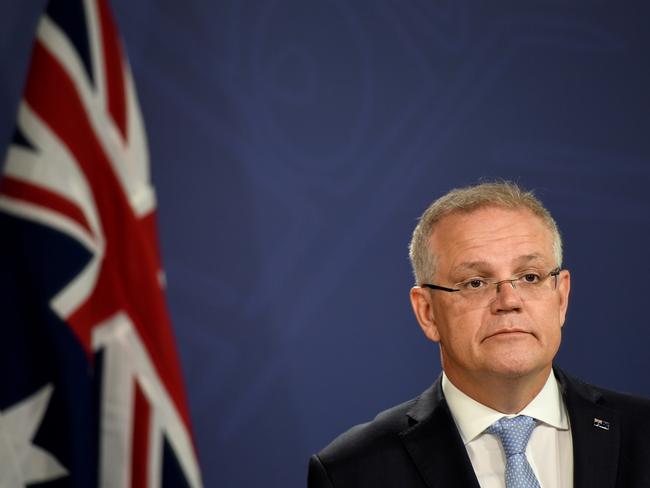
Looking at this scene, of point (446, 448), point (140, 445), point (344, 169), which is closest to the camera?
Answer: point (446, 448)

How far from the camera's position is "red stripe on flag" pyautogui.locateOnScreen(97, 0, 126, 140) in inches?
91.6

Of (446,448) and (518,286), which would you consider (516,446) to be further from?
(518,286)

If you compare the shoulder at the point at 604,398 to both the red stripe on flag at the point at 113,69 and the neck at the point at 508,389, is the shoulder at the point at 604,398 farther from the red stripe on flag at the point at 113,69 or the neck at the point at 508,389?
the red stripe on flag at the point at 113,69

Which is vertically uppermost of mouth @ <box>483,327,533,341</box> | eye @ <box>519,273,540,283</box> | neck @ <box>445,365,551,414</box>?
eye @ <box>519,273,540,283</box>

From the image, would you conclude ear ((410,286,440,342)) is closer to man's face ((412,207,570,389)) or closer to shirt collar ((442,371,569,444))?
man's face ((412,207,570,389))

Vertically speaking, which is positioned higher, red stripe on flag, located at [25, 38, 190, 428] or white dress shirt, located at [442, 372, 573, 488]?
red stripe on flag, located at [25, 38, 190, 428]

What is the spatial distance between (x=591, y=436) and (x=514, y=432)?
17cm

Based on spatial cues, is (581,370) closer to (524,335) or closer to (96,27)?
(524,335)

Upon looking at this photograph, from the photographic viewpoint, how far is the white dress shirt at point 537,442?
2.09 metres

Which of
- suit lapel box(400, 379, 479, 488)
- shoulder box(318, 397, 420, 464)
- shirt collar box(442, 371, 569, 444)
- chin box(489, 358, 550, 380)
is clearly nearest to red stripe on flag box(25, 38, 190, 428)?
shoulder box(318, 397, 420, 464)

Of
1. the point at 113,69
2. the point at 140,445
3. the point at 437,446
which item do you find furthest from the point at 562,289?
the point at 113,69

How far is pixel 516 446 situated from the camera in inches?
81.1

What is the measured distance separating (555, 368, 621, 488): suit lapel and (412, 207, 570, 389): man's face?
11 centimetres

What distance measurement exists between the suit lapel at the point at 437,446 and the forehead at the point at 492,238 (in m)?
0.33
